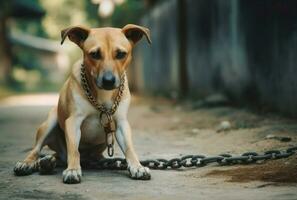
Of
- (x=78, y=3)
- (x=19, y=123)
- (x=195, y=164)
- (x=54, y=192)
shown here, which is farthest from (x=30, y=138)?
(x=78, y=3)

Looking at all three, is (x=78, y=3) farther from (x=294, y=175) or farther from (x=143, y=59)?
(x=294, y=175)

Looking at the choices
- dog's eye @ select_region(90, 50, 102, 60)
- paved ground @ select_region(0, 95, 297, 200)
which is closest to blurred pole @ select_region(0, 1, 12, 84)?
paved ground @ select_region(0, 95, 297, 200)

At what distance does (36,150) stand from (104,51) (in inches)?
47.7

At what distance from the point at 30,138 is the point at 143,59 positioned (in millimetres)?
15955

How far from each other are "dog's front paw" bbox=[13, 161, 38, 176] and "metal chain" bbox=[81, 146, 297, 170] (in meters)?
0.57

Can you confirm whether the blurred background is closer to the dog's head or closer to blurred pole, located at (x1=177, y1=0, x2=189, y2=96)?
blurred pole, located at (x1=177, y1=0, x2=189, y2=96)

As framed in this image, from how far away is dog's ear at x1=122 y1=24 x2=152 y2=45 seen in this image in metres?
5.32

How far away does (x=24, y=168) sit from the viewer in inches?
204

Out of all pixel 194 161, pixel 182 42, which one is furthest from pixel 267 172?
pixel 182 42

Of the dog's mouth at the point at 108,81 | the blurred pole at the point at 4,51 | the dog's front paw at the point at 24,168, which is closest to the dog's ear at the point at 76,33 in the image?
the dog's mouth at the point at 108,81

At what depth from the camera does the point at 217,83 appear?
1282cm

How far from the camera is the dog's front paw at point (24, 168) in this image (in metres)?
5.15

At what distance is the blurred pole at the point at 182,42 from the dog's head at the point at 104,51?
1049 cm

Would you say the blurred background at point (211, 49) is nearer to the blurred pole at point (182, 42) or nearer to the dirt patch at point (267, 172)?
the blurred pole at point (182, 42)
